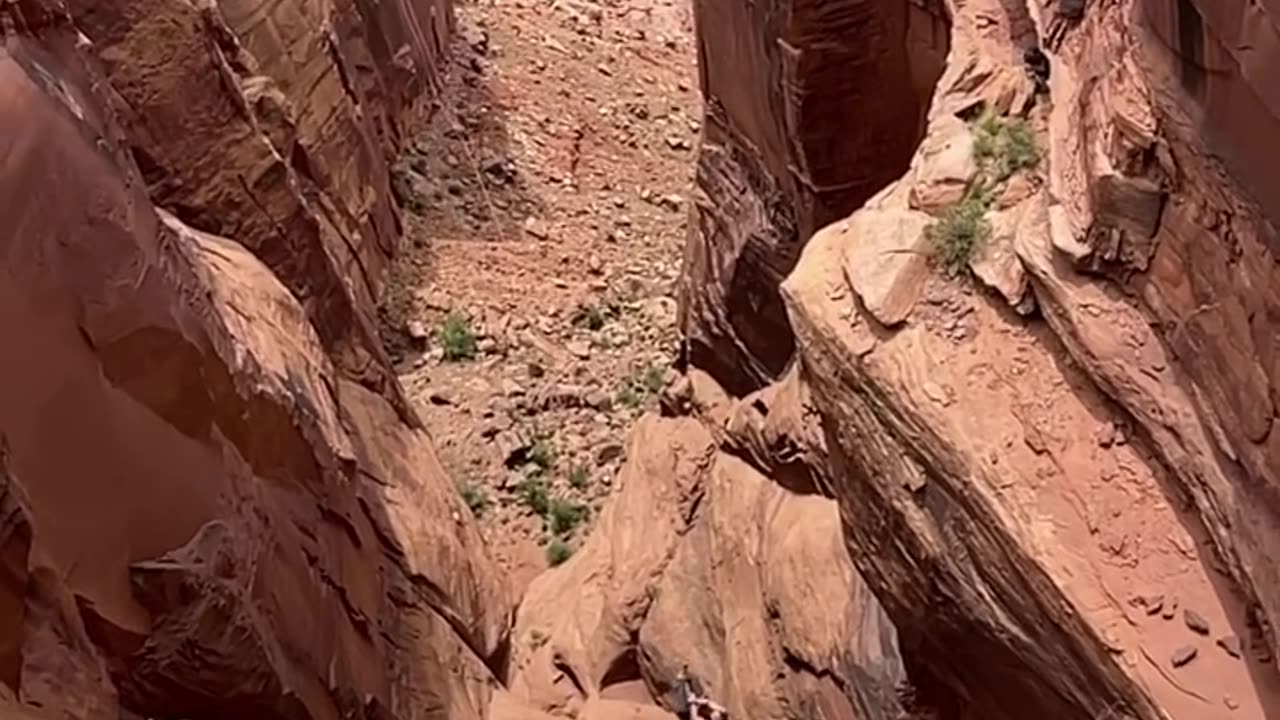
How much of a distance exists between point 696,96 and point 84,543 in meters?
11.1

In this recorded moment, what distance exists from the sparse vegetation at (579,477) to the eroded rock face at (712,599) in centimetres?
83

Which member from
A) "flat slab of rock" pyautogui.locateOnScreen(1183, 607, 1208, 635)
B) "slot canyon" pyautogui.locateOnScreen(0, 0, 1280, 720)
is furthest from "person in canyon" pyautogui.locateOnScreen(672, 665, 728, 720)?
"flat slab of rock" pyautogui.locateOnScreen(1183, 607, 1208, 635)

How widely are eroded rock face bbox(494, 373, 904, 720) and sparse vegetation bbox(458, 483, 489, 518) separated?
2.84 ft

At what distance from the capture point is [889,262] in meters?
6.56

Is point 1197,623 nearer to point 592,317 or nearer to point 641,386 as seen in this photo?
point 641,386

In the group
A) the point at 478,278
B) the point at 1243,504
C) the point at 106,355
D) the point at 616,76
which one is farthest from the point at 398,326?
the point at 1243,504

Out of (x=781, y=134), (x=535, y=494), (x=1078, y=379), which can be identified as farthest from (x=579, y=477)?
(x=1078, y=379)

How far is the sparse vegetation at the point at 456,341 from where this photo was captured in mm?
12805

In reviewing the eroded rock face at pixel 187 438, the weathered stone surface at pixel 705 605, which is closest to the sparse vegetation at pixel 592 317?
the weathered stone surface at pixel 705 605

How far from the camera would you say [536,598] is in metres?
10.8

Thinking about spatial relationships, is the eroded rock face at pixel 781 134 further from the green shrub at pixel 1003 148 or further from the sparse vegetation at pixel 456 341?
the sparse vegetation at pixel 456 341

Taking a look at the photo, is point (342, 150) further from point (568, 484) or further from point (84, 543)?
point (84, 543)

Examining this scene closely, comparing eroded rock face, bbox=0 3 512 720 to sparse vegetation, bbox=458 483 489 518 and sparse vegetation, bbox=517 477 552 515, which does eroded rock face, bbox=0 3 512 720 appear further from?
sparse vegetation, bbox=517 477 552 515

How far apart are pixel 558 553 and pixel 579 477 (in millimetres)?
762
